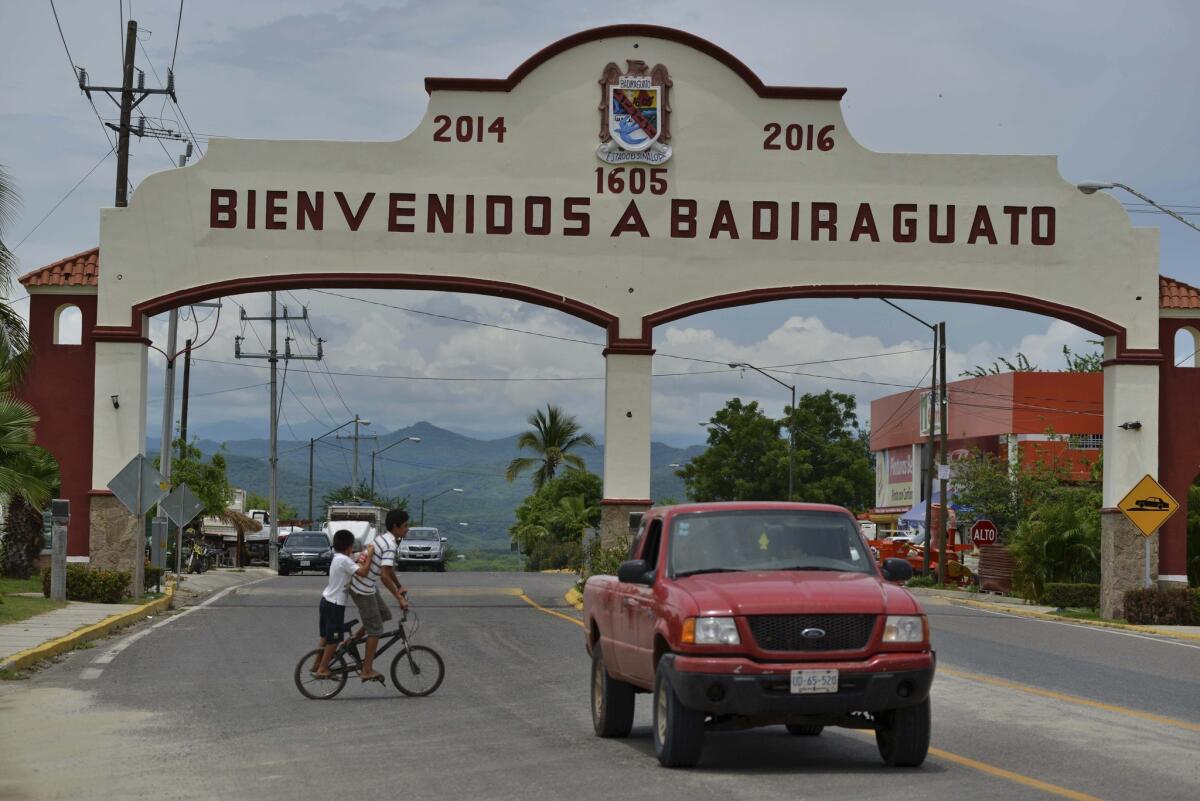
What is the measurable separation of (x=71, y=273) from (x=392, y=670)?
2039 cm

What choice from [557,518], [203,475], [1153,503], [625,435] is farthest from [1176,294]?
[557,518]

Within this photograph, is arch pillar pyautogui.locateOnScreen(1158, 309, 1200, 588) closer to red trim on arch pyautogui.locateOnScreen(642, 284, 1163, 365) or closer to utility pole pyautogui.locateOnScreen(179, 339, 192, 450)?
red trim on arch pyautogui.locateOnScreen(642, 284, 1163, 365)

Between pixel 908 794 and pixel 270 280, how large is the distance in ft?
84.2

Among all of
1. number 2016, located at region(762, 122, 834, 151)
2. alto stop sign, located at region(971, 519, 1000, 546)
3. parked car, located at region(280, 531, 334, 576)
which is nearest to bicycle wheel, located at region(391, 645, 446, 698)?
number 2016, located at region(762, 122, 834, 151)

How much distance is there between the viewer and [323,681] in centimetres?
1650

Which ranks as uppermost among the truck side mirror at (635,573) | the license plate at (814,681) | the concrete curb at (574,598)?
the truck side mirror at (635,573)

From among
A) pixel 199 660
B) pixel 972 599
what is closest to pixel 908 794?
pixel 199 660

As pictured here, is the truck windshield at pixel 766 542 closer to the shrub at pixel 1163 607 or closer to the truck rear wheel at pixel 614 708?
the truck rear wheel at pixel 614 708

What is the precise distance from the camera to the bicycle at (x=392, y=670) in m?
16.4

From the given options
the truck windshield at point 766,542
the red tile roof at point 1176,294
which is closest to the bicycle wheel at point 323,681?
the truck windshield at point 766,542

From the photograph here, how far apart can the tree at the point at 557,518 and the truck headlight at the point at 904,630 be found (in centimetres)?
5769

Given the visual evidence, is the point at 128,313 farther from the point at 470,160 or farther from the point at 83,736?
the point at 83,736

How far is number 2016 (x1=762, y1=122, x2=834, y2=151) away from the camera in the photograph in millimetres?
34656

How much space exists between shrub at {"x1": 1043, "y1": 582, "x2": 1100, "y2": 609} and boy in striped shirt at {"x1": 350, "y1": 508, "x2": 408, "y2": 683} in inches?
946
